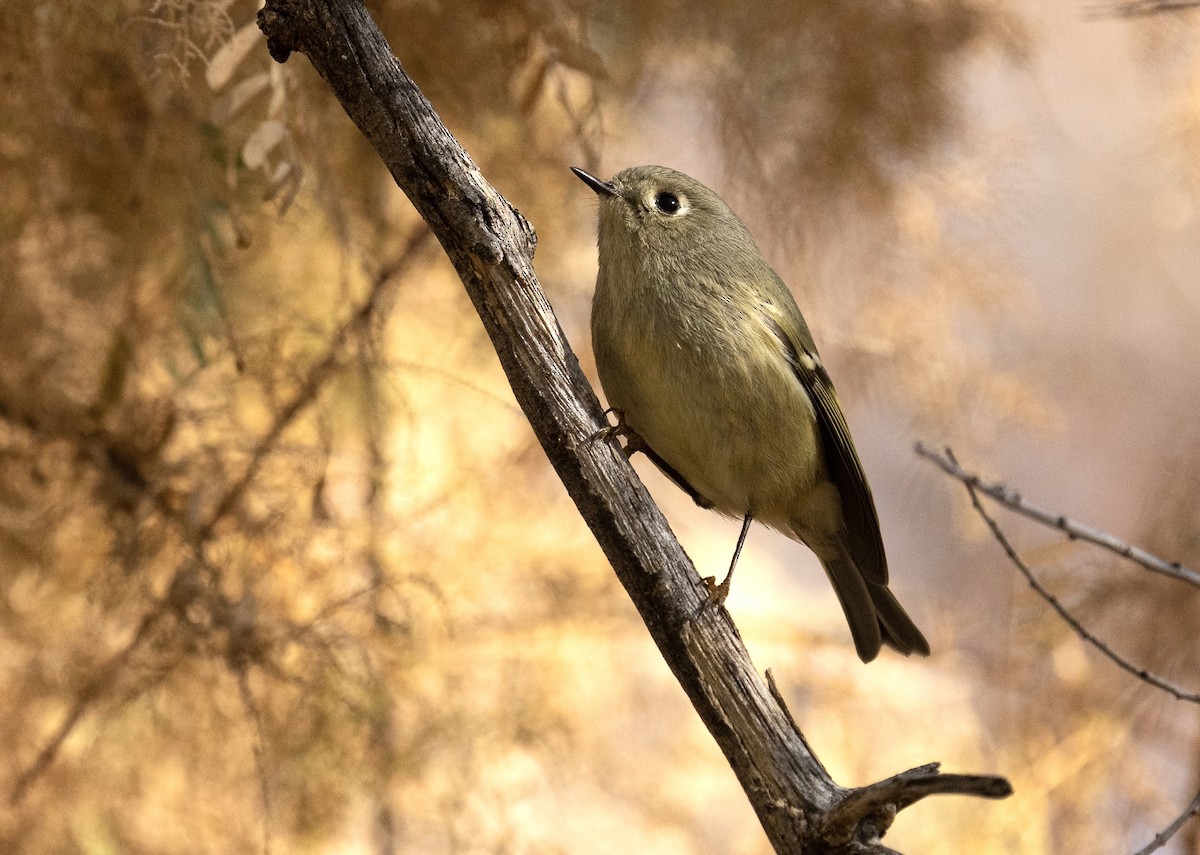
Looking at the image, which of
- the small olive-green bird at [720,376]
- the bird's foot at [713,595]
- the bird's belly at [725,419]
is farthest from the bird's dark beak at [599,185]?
the bird's foot at [713,595]

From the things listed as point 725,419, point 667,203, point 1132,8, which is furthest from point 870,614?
point 1132,8

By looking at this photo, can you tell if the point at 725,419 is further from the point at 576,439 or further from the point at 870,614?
the point at 870,614

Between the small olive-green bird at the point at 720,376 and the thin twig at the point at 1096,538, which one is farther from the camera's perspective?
the small olive-green bird at the point at 720,376

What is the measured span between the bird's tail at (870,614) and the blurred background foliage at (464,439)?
1.33ft

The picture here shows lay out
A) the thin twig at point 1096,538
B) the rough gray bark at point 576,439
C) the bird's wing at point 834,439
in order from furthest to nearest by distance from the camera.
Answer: the bird's wing at point 834,439 < the thin twig at point 1096,538 < the rough gray bark at point 576,439

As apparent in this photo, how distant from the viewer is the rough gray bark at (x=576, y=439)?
1188mm

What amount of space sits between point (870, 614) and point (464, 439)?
0.76m

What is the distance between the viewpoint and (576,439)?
50.8 inches

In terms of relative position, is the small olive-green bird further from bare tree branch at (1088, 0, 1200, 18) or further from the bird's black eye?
bare tree branch at (1088, 0, 1200, 18)

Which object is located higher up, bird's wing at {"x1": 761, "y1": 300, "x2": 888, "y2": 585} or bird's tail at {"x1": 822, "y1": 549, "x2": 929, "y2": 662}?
bird's wing at {"x1": 761, "y1": 300, "x2": 888, "y2": 585}

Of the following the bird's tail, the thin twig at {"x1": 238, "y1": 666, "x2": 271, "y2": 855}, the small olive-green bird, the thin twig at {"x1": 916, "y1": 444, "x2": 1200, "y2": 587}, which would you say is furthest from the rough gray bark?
the thin twig at {"x1": 238, "y1": 666, "x2": 271, "y2": 855}

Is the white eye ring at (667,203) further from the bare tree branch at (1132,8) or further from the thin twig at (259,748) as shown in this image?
the thin twig at (259,748)

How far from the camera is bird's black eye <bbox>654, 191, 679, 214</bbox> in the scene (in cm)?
175

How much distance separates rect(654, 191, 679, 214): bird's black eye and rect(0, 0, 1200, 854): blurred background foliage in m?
0.16
